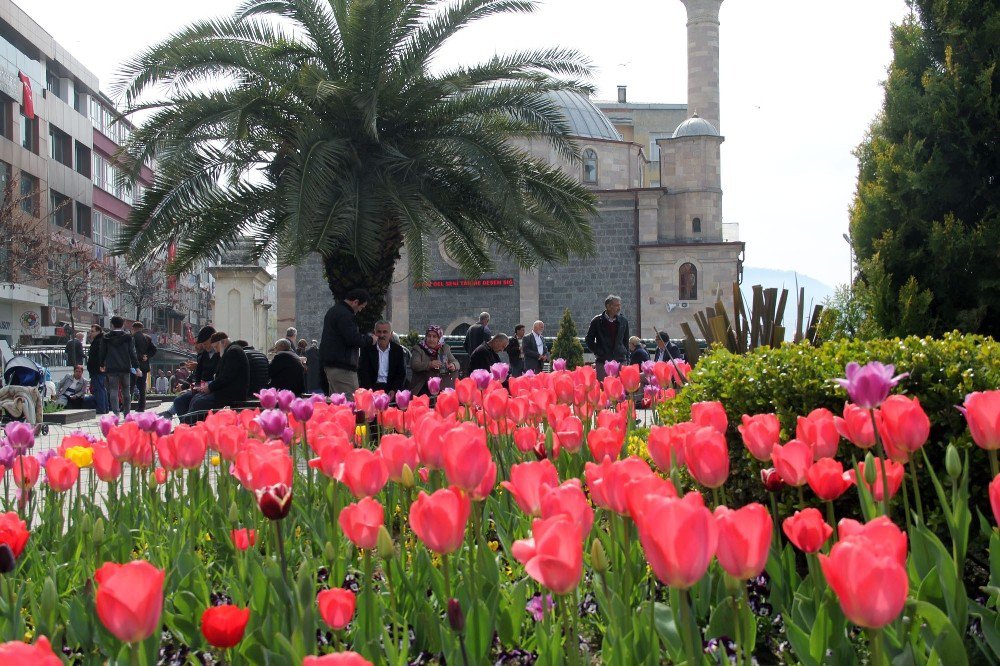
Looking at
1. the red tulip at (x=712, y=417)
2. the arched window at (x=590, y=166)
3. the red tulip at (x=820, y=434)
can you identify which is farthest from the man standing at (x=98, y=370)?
the arched window at (x=590, y=166)

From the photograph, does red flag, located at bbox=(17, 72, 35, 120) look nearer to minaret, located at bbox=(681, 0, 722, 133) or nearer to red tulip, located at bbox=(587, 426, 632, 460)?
minaret, located at bbox=(681, 0, 722, 133)

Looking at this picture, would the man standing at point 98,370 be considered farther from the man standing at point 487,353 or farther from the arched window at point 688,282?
the arched window at point 688,282

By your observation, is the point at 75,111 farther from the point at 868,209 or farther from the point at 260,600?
the point at 260,600

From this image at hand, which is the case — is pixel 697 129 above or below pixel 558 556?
above

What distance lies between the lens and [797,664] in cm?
236

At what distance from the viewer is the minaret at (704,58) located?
43.5 meters

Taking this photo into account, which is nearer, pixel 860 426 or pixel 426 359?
pixel 860 426

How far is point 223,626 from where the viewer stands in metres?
1.69

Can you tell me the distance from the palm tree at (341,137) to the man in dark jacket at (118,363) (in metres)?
2.49

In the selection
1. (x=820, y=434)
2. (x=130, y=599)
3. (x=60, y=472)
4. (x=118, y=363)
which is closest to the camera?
(x=130, y=599)

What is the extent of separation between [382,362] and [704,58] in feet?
120

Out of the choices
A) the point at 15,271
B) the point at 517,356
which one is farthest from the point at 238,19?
the point at 15,271

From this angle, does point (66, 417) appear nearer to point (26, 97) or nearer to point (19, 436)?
point (19, 436)

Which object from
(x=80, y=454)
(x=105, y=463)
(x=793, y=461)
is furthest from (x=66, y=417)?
(x=793, y=461)
